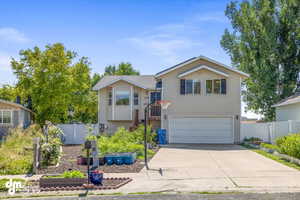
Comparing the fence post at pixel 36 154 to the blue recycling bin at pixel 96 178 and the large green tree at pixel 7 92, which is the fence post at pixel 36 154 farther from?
the large green tree at pixel 7 92

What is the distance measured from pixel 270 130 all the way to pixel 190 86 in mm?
6373

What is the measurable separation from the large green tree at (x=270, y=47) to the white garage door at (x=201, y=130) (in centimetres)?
966

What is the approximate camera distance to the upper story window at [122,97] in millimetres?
26703

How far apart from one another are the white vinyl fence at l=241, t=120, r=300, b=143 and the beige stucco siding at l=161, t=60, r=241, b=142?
1.13 meters

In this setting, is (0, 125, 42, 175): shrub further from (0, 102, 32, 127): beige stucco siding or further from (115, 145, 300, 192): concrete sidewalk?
(0, 102, 32, 127): beige stucco siding

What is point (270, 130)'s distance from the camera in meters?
20.9

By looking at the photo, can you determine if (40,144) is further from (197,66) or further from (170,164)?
(197,66)

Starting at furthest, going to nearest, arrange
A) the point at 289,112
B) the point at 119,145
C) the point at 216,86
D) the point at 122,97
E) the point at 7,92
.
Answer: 1. the point at 7,92
2. the point at 122,97
3. the point at 216,86
4. the point at 289,112
5. the point at 119,145

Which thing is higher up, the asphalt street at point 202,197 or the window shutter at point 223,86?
the window shutter at point 223,86

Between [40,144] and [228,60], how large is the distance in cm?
2563

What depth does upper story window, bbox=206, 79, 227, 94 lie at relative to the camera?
23.6 meters

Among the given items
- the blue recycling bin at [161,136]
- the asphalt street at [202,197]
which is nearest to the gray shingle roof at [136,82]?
the blue recycling bin at [161,136]

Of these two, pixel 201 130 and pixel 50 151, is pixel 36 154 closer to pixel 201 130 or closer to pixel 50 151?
pixel 50 151

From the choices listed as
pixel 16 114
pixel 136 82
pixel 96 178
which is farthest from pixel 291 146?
pixel 16 114
